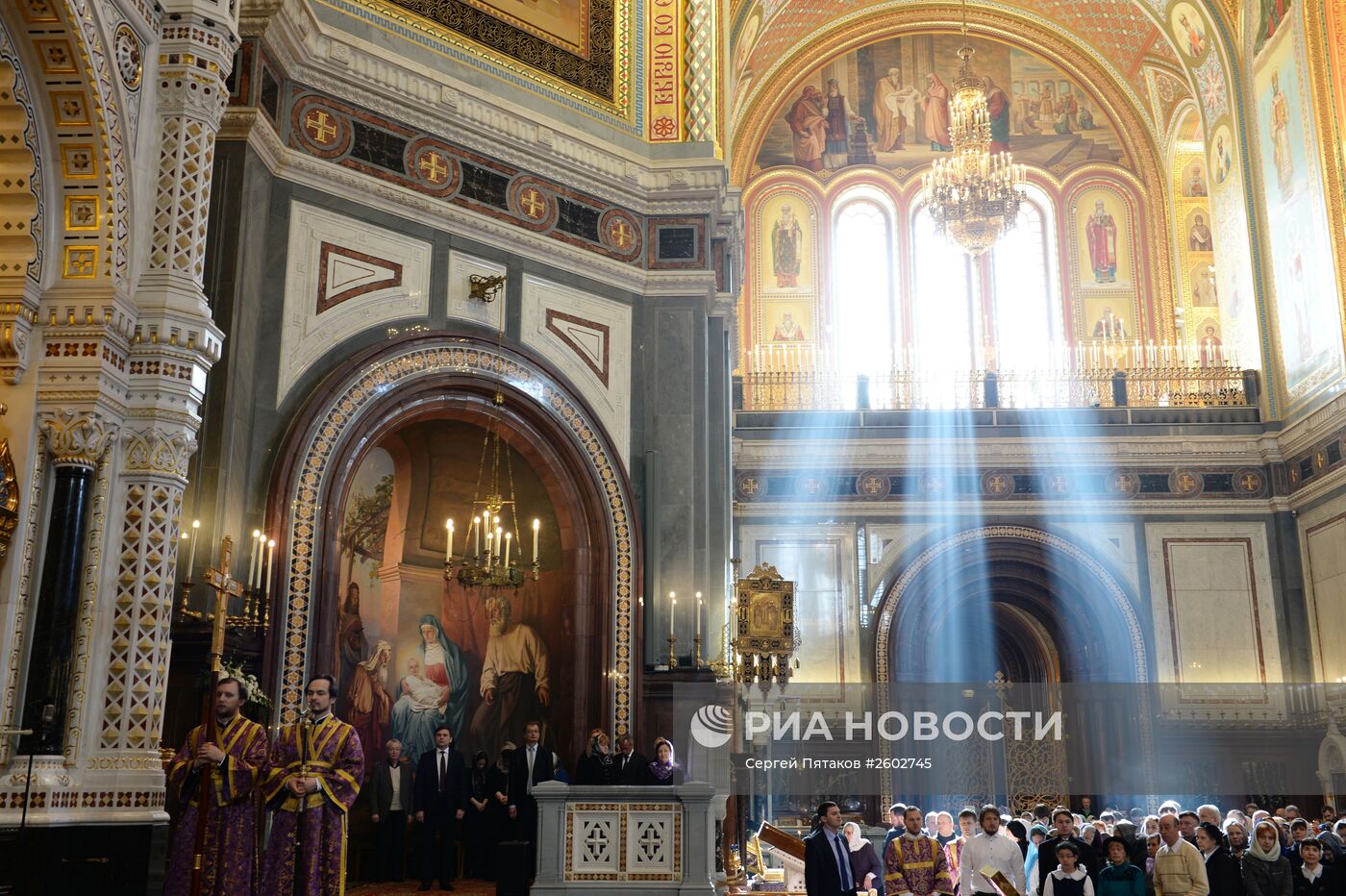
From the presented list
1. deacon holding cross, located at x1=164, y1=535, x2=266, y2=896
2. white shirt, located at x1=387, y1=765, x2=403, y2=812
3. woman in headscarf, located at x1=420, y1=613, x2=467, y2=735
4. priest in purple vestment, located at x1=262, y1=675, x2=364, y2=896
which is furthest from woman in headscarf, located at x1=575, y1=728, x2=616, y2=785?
deacon holding cross, located at x1=164, y1=535, x2=266, y2=896

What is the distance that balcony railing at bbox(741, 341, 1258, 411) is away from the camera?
70.7ft

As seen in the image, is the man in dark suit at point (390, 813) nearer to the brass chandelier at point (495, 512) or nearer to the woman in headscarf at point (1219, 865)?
the brass chandelier at point (495, 512)

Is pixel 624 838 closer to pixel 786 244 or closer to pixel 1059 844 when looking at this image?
pixel 1059 844

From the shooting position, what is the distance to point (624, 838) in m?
9.65

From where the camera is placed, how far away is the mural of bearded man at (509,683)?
12.9 meters

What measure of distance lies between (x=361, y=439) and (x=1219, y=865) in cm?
771

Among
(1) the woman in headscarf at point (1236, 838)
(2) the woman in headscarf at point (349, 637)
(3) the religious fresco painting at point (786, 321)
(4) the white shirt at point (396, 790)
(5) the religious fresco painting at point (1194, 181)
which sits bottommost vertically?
(1) the woman in headscarf at point (1236, 838)

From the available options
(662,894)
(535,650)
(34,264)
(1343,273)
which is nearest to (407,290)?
(535,650)

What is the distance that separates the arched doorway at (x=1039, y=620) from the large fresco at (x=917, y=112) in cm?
805

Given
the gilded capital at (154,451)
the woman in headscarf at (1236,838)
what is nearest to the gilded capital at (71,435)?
the gilded capital at (154,451)

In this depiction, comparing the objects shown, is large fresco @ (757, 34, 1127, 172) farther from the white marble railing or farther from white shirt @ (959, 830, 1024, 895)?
white shirt @ (959, 830, 1024, 895)

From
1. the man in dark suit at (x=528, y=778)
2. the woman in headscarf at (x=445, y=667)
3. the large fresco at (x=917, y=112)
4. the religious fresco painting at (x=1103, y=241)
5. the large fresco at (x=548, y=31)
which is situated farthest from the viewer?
the large fresco at (x=917, y=112)

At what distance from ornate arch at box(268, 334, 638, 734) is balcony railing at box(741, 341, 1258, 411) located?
8727mm

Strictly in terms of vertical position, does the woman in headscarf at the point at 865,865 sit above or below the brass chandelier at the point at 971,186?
below
